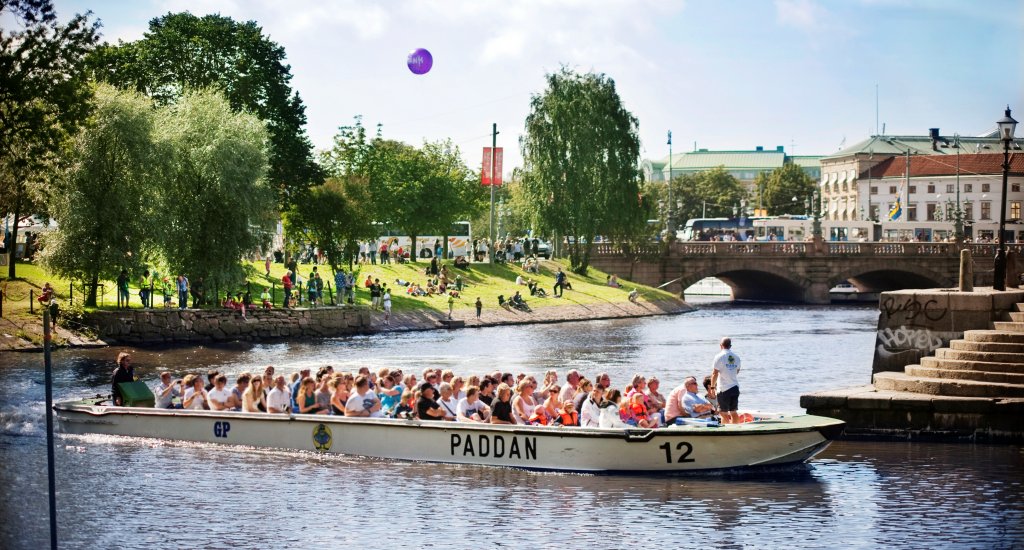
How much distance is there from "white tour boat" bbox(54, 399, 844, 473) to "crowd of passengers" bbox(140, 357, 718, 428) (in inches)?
19.8

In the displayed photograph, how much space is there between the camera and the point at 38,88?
144 ft

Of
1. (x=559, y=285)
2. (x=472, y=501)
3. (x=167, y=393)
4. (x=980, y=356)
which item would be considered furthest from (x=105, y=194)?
(x=980, y=356)

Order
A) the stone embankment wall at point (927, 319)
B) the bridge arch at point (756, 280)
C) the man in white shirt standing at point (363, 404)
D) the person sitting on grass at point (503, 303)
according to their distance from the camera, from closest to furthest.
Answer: the man in white shirt standing at point (363, 404), the stone embankment wall at point (927, 319), the person sitting on grass at point (503, 303), the bridge arch at point (756, 280)

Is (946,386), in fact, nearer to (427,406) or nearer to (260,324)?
(427,406)

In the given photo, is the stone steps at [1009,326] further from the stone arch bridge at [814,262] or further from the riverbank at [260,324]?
the stone arch bridge at [814,262]

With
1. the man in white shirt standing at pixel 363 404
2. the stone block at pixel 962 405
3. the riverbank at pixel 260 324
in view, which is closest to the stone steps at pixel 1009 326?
the stone block at pixel 962 405

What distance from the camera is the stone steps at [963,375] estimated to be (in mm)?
31156

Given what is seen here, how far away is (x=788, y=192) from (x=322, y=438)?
156516 mm

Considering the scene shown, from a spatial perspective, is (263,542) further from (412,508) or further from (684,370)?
(684,370)

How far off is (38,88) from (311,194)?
104 ft

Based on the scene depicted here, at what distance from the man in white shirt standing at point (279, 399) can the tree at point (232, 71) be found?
1717 inches

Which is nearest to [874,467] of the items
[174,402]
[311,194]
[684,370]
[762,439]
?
[762,439]

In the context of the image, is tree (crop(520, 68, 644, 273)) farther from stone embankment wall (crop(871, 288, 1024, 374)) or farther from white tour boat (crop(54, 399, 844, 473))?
white tour boat (crop(54, 399, 844, 473))

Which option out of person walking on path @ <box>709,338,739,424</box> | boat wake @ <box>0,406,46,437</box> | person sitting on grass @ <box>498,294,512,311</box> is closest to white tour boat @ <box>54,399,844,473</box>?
person walking on path @ <box>709,338,739,424</box>
